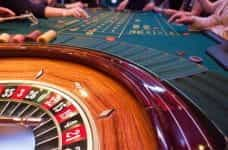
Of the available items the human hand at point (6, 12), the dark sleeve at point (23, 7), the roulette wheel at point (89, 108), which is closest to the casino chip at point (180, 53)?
the roulette wheel at point (89, 108)

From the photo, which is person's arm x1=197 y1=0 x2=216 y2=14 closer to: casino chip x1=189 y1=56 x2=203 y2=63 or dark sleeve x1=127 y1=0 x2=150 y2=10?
casino chip x1=189 y1=56 x2=203 y2=63

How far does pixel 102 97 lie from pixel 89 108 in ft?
0.30

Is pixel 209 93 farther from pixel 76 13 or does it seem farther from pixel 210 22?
pixel 76 13

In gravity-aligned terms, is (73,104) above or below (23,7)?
below

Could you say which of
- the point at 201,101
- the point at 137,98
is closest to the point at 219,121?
the point at 201,101

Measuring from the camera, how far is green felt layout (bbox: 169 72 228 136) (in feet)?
3.11

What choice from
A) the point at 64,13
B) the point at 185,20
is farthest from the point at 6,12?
the point at 185,20

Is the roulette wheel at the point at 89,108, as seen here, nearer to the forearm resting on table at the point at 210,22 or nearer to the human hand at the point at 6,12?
the forearm resting on table at the point at 210,22

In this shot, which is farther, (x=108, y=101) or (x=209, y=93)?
(x=209, y=93)

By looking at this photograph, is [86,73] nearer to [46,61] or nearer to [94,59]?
[94,59]

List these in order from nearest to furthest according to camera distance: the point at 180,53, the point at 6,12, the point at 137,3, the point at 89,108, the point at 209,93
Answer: the point at 89,108 → the point at 209,93 → the point at 180,53 → the point at 6,12 → the point at 137,3

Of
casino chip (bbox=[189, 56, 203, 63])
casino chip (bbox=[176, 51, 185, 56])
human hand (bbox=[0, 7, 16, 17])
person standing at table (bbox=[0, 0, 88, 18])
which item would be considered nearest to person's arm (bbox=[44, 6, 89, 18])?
person standing at table (bbox=[0, 0, 88, 18])

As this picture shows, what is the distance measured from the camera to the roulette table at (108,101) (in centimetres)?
71

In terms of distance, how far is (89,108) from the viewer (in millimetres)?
862
